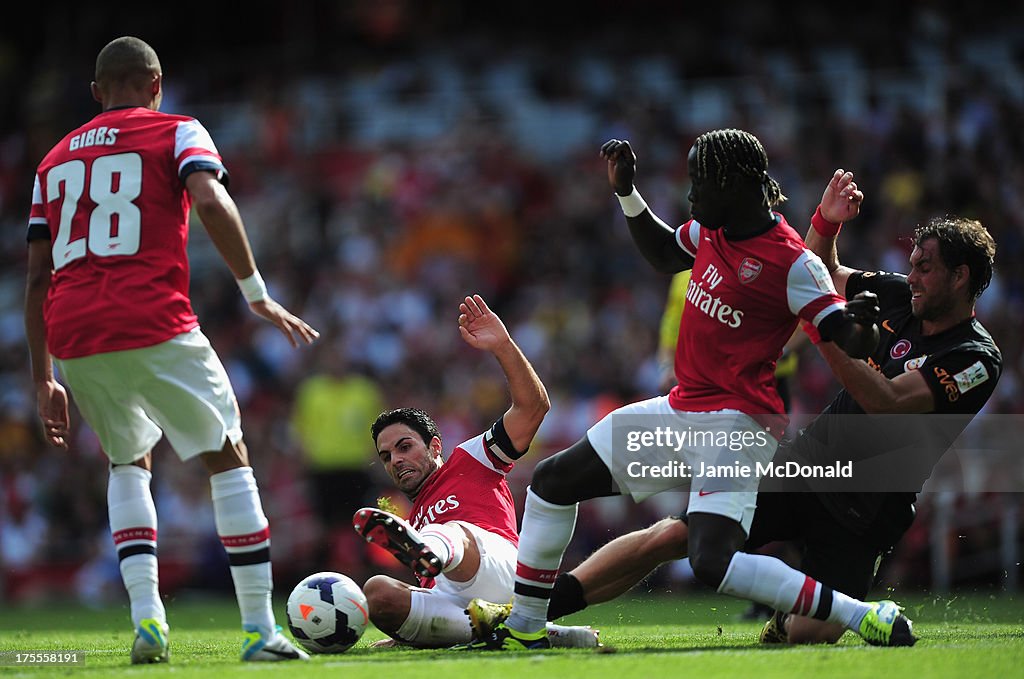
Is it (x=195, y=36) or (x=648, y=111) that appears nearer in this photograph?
(x=648, y=111)

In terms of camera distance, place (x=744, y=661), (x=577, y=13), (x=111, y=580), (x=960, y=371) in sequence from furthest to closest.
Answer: (x=577, y=13)
(x=111, y=580)
(x=960, y=371)
(x=744, y=661)

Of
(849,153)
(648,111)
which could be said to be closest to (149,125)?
(849,153)

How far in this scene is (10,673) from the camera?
499 cm

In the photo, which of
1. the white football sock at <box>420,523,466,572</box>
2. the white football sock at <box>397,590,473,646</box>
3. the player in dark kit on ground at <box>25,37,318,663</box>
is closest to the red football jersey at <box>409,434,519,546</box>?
the white football sock at <box>420,523,466,572</box>

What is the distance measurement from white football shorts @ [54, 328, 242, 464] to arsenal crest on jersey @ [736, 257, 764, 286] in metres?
2.00

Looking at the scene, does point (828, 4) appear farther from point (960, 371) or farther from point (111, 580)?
point (960, 371)

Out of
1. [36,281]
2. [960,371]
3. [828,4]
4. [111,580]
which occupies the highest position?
[828,4]

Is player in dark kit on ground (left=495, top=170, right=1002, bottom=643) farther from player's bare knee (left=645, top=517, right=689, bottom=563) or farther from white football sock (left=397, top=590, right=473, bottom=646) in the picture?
white football sock (left=397, top=590, right=473, bottom=646)

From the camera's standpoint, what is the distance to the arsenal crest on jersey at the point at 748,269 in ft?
17.3

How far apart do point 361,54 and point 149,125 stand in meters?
14.3

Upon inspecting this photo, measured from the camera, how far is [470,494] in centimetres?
622

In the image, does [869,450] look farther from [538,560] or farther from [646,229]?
[538,560]

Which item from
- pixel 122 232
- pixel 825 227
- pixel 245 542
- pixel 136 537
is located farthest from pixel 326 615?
pixel 825 227

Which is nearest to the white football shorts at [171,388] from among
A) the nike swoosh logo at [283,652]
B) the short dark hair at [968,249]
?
the nike swoosh logo at [283,652]
